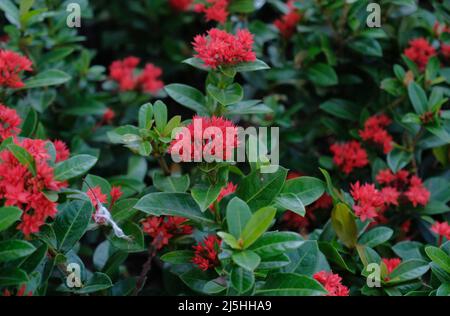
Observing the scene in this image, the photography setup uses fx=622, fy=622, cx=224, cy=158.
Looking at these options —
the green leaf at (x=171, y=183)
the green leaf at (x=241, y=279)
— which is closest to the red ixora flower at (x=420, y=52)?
the green leaf at (x=171, y=183)

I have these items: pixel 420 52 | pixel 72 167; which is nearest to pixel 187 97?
pixel 72 167

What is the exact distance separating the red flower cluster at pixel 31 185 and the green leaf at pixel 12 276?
9 cm

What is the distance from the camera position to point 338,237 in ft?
6.21

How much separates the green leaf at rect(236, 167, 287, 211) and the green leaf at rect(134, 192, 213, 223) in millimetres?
124

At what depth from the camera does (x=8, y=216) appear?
139 centimetres

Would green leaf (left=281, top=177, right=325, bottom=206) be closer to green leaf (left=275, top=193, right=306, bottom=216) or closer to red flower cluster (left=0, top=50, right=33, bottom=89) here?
green leaf (left=275, top=193, right=306, bottom=216)

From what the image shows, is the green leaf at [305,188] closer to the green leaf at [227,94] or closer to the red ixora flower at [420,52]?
the green leaf at [227,94]

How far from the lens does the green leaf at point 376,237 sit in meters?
1.84

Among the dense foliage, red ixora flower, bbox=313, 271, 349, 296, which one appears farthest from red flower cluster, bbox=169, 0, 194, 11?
red ixora flower, bbox=313, 271, 349, 296

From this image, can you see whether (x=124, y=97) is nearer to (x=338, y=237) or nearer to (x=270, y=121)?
(x=270, y=121)

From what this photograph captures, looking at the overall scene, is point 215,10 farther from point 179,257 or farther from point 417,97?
point 179,257

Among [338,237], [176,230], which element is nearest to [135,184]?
[176,230]

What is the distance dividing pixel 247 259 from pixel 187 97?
68 centimetres
